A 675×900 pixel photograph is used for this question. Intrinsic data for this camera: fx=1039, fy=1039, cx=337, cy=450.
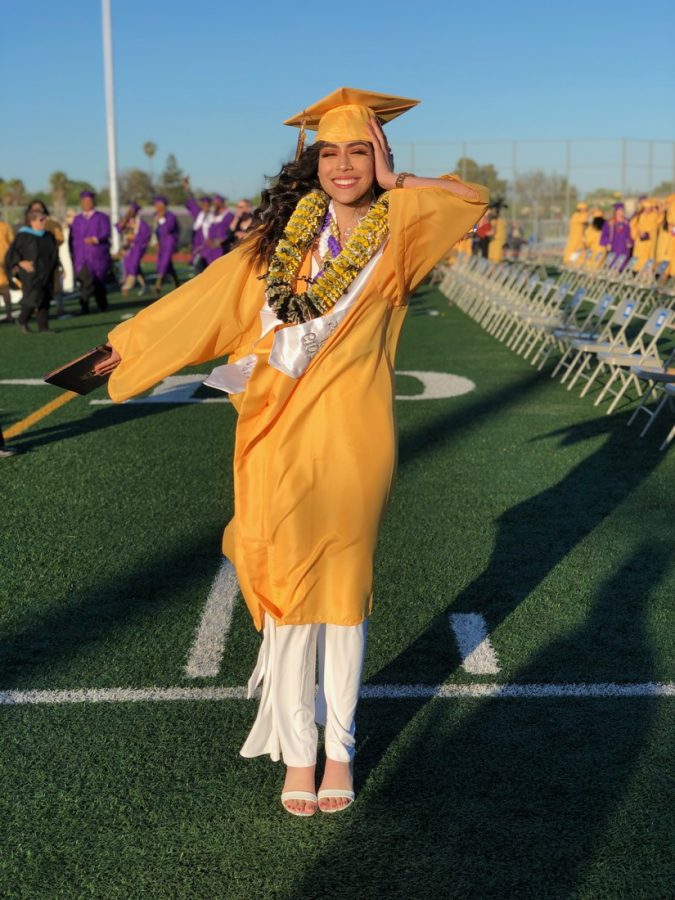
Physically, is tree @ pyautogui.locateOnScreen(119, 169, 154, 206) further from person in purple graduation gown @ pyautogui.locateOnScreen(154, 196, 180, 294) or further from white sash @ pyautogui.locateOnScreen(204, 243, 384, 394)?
white sash @ pyautogui.locateOnScreen(204, 243, 384, 394)

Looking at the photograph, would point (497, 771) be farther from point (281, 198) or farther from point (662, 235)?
point (662, 235)

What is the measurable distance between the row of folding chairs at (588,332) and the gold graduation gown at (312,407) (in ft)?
17.8

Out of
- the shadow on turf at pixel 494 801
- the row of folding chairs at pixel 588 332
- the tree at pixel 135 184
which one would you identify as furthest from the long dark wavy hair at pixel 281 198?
the tree at pixel 135 184

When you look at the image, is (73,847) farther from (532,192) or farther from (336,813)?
(532,192)

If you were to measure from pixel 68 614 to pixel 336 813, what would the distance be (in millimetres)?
1933

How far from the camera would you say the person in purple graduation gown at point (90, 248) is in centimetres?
1709

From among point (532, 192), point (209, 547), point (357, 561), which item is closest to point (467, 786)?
point (357, 561)

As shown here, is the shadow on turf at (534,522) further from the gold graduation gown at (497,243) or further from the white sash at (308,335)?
the gold graduation gown at (497,243)

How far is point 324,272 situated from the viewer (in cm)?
285

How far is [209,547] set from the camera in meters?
5.47

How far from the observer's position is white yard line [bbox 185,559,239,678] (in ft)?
13.1

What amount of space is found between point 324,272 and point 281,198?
356 mm

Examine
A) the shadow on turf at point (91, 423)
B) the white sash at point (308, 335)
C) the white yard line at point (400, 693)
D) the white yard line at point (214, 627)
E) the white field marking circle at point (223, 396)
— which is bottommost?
the white yard line at point (400, 693)

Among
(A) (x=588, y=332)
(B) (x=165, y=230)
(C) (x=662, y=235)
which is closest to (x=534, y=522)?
(A) (x=588, y=332)
